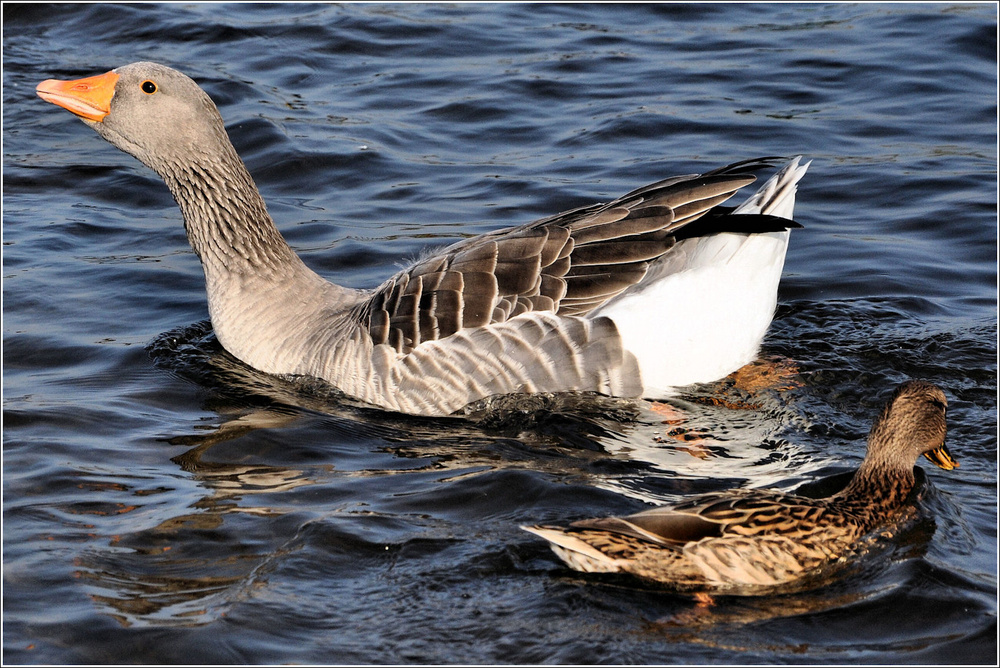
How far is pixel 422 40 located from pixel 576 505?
9.35 m

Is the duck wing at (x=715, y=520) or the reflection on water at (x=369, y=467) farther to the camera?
the reflection on water at (x=369, y=467)

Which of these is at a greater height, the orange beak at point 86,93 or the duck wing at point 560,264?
the orange beak at point 86,93

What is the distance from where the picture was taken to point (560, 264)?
20.7 feet

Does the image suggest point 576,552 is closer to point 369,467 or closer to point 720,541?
point 720,541

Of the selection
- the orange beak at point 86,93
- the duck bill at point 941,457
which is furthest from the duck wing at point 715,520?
the orange beak at point 86,93

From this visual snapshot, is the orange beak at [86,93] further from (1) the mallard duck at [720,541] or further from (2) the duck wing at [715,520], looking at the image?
(2) the duck wing at [715,520]

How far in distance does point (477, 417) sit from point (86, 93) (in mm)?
3116

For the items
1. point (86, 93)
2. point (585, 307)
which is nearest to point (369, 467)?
point (585, 307)

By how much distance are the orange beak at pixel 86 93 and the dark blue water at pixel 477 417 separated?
154cm

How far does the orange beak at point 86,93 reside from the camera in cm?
691

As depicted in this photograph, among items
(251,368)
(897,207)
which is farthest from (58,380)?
(897,207)

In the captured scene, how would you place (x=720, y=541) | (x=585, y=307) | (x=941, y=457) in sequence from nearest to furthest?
(x=720, y=541) → (x=941, y=457) → (x=585, y=307)

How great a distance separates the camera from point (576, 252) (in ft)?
20.9

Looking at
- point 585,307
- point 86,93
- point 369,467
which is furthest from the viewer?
point 86,93
